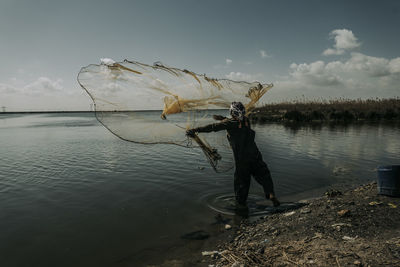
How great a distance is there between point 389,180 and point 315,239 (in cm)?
272

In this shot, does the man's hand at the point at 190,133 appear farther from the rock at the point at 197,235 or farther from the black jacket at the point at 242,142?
the rock at the point at 197,235

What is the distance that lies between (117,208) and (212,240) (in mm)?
3211

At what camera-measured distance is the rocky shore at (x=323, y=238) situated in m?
3.62

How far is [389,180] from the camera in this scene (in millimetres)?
5645

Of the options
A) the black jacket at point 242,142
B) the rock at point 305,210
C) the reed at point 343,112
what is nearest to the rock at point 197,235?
the black jacket at point 242,142

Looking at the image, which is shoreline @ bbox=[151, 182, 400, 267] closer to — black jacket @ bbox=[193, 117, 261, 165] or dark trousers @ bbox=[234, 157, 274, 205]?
dark trousers @ bbox=[234, 157, 274, 205]

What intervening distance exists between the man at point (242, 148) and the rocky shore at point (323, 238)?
3.08 feet

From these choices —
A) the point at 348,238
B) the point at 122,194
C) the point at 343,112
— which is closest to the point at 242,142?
the point at 348,238

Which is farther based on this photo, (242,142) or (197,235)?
(242,142)

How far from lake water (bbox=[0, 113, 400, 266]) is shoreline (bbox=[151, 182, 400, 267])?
0.96 m

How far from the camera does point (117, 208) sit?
23.8 ft

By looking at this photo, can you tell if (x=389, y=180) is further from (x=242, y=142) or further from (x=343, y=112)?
(x=343, y=112)

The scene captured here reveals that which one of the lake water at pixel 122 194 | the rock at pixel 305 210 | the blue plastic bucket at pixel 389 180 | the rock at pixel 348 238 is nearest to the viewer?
the rock at pixel 348 238

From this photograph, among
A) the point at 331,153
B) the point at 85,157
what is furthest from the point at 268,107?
the point at 85,157
